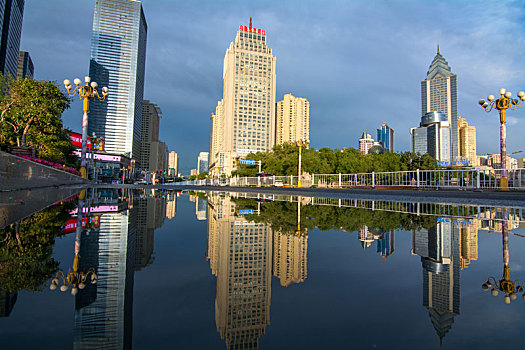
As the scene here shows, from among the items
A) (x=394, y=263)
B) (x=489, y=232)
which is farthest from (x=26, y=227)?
(x=489, y=232)

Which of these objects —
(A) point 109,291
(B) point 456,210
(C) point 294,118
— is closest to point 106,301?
(A) point 109,291

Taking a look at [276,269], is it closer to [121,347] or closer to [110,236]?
[121,347]

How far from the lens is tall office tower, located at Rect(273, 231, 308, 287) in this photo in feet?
5.97

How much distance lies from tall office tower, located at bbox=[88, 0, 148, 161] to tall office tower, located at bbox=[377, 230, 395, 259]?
13209 cm

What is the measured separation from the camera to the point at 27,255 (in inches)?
80.0

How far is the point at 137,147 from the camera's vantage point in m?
140

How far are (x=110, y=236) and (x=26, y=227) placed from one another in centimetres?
111

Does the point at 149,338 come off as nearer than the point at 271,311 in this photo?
Yes

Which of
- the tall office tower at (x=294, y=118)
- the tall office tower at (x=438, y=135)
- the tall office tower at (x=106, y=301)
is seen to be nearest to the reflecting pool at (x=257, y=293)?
the tall office tower at (x=106, y=301)

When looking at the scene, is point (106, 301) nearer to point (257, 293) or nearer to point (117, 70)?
point (257, 293)

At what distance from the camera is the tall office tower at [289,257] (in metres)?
1.82

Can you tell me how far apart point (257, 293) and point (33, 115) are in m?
21.4

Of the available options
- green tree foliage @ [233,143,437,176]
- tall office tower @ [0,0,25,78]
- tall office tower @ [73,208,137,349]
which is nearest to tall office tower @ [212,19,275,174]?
green tree foliage @ [233,143,437,176]

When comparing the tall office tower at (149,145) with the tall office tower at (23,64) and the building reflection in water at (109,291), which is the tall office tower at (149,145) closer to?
the tall office tower at (23,64)
